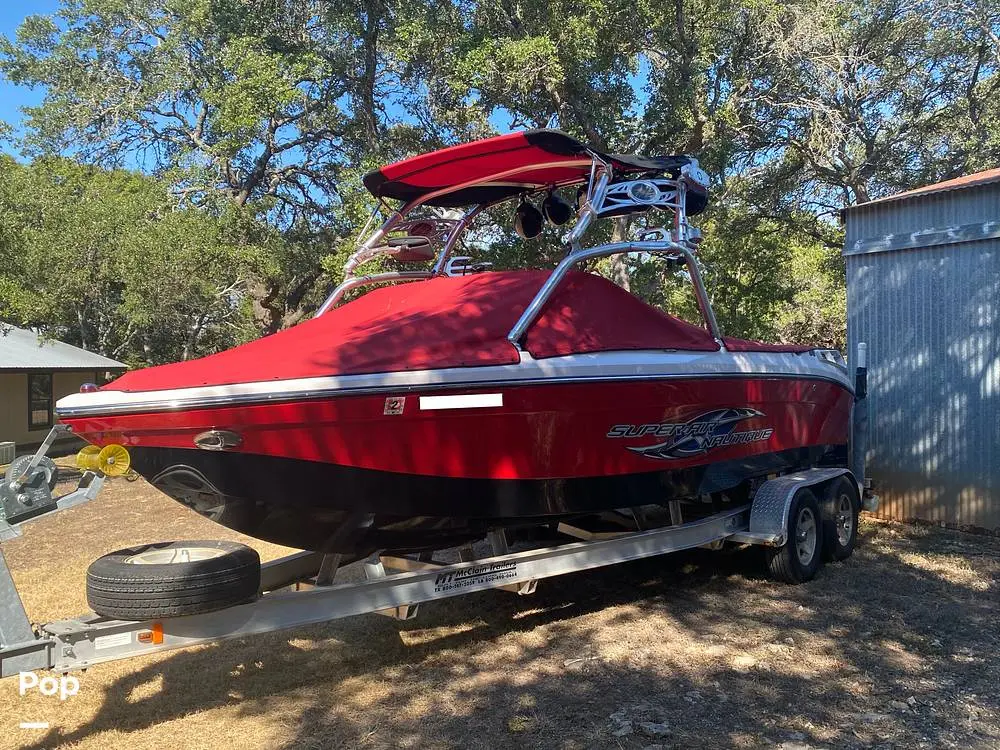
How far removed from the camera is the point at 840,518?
21.9 feet

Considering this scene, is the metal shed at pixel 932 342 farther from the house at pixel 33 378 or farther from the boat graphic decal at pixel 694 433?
the house at pixel 33 378

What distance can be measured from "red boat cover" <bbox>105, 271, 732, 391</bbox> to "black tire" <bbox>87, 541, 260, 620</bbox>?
0.76m

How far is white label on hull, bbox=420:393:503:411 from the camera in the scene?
393 cm

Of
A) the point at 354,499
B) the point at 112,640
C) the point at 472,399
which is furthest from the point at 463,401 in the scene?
the point at 112,640

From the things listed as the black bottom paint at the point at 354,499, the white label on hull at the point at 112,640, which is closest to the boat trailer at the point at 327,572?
the white label on hull at the point at 112,640

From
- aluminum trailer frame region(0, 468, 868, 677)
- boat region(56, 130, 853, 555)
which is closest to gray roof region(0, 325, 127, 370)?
boat region(56, 130, 853, 555)

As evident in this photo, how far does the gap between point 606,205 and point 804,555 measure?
3.00 m

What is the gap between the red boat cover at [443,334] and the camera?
3906 millimetres

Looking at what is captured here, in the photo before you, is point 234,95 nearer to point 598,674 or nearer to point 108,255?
point 108,255

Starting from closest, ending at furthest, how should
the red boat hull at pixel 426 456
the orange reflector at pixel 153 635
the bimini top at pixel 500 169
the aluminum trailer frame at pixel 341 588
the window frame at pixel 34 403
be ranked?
1. the aluminum trailer frame at pixel 341 588
2. the orange reflector at pixel 153 635
3. the red boat hull at pixel 426 456
4. the bimini top at pixel 500 169
5. the window frame at pixel 34 403

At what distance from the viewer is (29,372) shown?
17.1 metres

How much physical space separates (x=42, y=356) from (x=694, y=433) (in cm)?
1729

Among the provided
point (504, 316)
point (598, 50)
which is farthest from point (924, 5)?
point (504, 316)

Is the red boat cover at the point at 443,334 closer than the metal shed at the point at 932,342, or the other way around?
the red boat cover at the point at 443,334
